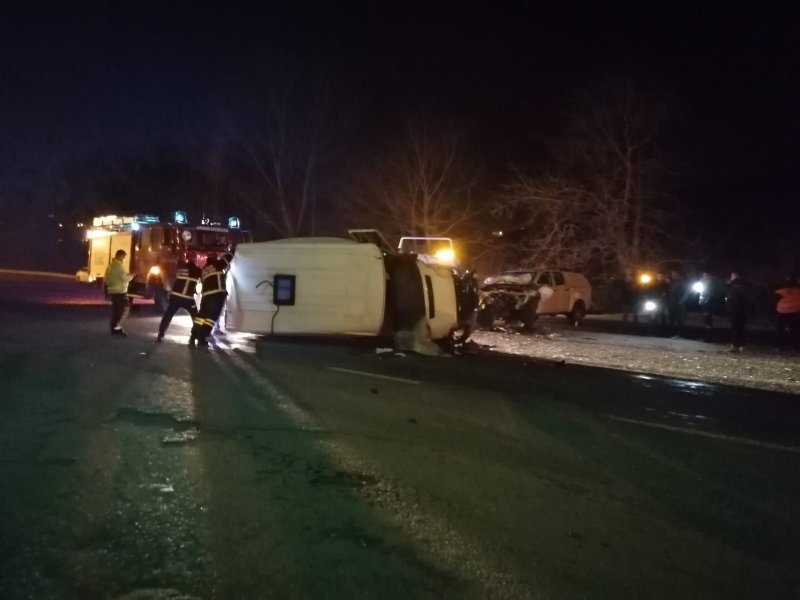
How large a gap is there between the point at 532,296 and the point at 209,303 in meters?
9.25

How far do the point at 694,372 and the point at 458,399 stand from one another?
532 cm

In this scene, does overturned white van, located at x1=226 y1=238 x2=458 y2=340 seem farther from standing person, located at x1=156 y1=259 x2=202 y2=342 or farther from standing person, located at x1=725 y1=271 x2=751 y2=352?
standing person, located at x1=725 y1=271 x2=751 y2=352

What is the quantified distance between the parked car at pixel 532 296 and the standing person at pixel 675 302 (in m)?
3.13

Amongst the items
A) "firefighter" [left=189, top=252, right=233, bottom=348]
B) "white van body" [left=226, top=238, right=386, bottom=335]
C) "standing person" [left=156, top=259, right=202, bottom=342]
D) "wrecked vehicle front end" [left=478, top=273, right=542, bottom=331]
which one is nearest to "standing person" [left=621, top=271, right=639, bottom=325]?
"wrecked vehicle front end" [left=478, top=273, right=542, bottom=331]

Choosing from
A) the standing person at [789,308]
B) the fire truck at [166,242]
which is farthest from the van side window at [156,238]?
the standing person at [789,308]

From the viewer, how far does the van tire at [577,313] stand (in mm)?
23688

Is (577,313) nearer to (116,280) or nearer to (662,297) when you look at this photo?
(662,297)

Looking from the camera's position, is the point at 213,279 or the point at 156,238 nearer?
the point at 213,279

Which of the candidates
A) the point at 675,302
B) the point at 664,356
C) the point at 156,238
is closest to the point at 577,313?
the point at 675,302

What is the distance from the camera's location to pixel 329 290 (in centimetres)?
1370

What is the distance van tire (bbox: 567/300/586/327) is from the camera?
23688mm

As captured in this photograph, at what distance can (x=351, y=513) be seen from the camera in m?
5.13

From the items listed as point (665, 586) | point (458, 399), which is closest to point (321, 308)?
point (458, 399)

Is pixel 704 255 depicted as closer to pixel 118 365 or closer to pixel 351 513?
pixel 118 365
